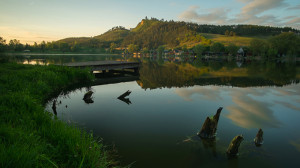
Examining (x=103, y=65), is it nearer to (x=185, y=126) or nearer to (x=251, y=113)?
(x=185, y=126)

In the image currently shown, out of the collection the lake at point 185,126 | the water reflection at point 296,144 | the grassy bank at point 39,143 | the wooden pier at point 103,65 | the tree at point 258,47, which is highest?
the tree at point 258,47

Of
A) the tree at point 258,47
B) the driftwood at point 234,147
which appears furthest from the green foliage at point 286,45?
the driftwood at point 234,147

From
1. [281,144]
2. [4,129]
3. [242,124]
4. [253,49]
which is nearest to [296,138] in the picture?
[281,144]

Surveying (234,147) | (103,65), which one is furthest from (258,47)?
(234,147)

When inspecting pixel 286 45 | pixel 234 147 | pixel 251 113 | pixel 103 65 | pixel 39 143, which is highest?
pixel 286 45

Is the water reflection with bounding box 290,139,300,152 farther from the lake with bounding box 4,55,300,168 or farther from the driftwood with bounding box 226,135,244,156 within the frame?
the driftwood with bounding box 226,135,244,156

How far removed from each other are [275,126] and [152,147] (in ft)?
24.1

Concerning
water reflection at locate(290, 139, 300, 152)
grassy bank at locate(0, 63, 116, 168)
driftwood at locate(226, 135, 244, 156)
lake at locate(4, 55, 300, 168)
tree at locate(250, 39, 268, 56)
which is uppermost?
tree at locate(250, 39, 268, 56)

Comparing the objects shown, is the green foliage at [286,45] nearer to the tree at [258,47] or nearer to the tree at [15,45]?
the tree at [258,47]

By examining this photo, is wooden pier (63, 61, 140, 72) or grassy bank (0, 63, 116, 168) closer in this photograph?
grassy bank (0, 63, 116, 168)

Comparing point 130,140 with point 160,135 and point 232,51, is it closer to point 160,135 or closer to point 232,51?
point 160,135

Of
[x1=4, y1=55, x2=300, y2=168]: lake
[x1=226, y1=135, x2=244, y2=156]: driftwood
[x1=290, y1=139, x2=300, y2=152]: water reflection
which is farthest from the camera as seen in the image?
[x1=290, y1=139, x2=300, y2=152]: water reflection

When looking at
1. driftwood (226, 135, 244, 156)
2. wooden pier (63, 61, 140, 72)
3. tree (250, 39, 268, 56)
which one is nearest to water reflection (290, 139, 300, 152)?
driftwood (226, 135, 244, 156)

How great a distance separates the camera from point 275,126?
973cm
